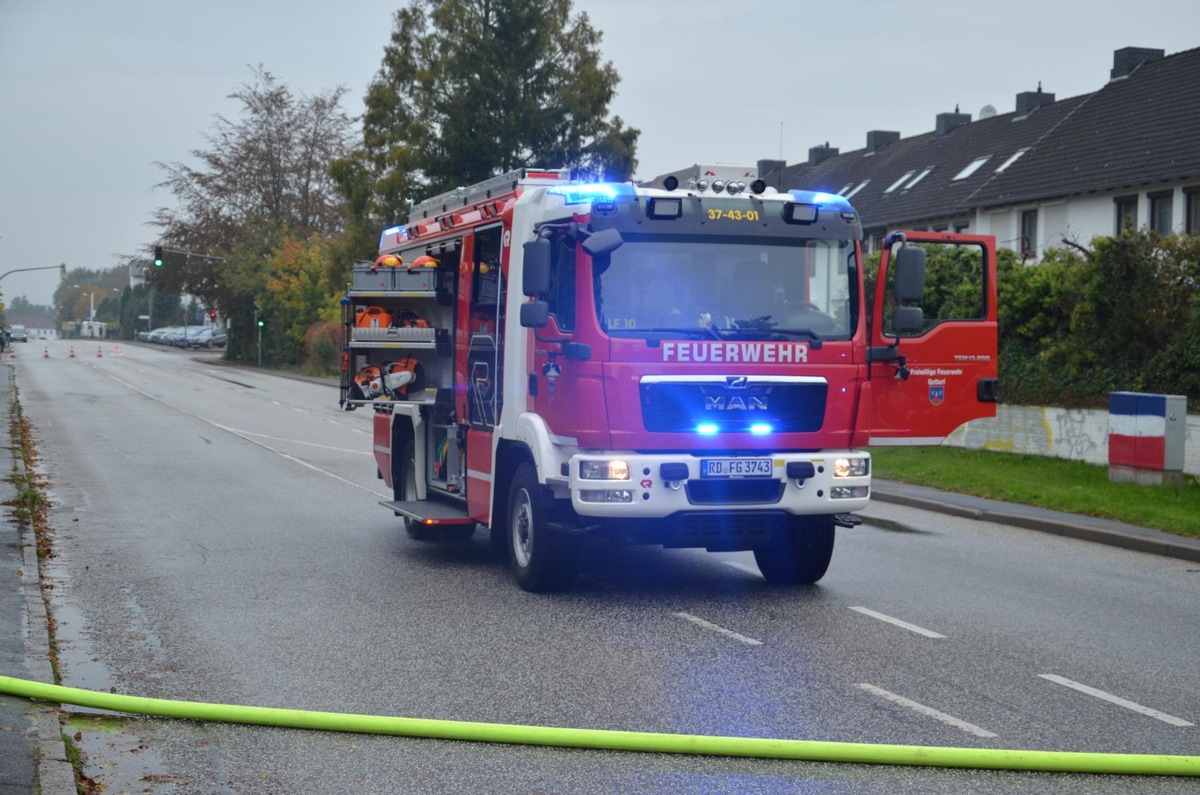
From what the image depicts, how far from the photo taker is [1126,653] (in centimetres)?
857

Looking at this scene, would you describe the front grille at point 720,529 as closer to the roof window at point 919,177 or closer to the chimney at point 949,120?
the roof window at point 919,177

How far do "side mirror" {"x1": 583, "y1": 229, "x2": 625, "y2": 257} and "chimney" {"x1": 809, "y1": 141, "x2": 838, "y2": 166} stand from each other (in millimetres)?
58987

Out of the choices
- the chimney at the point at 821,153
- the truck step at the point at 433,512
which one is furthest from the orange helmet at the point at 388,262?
the chimney at the point at 821,153

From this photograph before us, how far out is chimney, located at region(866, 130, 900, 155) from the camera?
60000 mm

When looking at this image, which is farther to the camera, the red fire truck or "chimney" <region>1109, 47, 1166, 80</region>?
"chimney" <region>1109, 47, 1166, 80</region>

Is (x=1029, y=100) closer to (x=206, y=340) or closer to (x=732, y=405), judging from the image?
(x=732, y=405)

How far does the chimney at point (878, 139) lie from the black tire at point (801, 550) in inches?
2022

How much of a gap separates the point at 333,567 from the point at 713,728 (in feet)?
18.8

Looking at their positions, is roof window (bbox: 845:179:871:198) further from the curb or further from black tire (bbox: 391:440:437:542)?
black tire (bbox: 391:440:437:542)

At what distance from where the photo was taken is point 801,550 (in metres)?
10.6

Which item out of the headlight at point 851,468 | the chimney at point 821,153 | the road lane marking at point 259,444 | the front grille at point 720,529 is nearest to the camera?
the front grille at point 720,529

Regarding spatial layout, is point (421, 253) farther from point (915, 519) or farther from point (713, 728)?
point (713, 728)

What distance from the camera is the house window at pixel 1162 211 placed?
35.0 metres

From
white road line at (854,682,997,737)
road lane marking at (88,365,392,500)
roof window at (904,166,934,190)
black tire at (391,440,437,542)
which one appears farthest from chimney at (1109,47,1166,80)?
white road line at (854,682,997,737)
